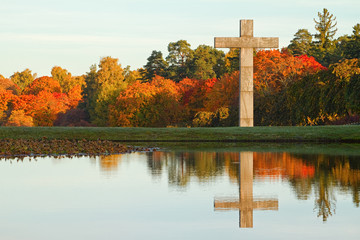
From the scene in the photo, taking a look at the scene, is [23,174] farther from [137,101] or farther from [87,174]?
[137,101]

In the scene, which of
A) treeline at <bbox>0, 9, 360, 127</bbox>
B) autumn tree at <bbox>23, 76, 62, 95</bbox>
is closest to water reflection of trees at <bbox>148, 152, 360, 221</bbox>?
treeline at <bbox>0, 9, 360, 127</bbox>

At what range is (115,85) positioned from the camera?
84.9 meters

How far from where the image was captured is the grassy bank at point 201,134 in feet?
111

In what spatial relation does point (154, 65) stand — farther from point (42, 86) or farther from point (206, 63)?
point (42, 86)

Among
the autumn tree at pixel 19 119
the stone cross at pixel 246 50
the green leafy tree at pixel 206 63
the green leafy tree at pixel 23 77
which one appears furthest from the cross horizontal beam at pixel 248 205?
the green leafy tree at pixel 23 77

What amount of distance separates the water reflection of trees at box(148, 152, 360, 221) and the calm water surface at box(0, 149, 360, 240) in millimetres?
25

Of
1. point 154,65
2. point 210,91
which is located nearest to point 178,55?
point 154,65

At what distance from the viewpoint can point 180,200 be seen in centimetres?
1126

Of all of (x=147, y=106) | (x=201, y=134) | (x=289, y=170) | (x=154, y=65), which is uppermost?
(x=154, y=65)

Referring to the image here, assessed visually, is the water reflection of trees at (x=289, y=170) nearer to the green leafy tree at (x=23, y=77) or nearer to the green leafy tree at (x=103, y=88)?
the green leafy tree at (x=103, y=88)

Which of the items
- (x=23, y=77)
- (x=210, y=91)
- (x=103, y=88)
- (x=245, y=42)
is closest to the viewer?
(x=245, y=42)

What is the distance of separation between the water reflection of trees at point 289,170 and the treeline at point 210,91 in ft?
62.9

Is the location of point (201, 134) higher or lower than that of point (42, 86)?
lower

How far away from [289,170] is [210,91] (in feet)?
161
